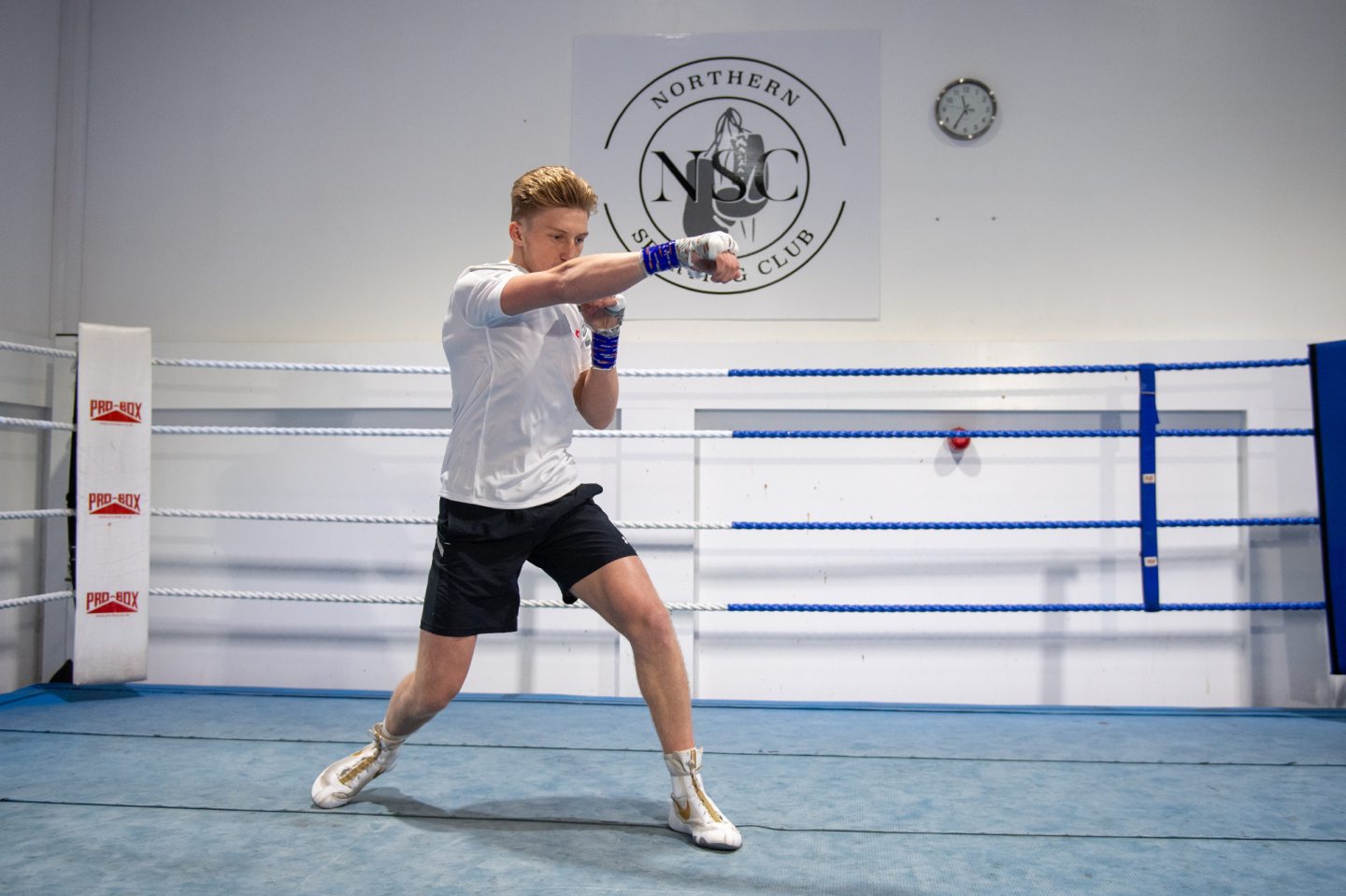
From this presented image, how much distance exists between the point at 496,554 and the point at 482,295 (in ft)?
1.48

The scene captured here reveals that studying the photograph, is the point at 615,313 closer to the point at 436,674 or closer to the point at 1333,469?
the point at 436,674

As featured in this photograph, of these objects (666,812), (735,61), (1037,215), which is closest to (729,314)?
(735,61)

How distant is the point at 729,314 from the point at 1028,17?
52.7 inches

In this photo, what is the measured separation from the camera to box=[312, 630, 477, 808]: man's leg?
1.71 m

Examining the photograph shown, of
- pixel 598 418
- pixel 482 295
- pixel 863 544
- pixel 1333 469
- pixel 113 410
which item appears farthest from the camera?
pixel 863 544

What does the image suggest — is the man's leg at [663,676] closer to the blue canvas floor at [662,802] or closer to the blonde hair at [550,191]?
the blue canvas floor at [662,802]

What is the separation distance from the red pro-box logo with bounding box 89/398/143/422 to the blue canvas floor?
0.82 m

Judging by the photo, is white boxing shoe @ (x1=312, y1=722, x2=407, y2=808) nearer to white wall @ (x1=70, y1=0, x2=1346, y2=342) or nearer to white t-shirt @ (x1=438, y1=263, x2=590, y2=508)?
white t-shirt @ (x1=438, y1=263, x2=590, y2=508)

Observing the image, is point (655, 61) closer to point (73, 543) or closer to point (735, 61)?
point (735, 61)

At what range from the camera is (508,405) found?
5.56 feet

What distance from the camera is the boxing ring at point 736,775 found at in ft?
5.03

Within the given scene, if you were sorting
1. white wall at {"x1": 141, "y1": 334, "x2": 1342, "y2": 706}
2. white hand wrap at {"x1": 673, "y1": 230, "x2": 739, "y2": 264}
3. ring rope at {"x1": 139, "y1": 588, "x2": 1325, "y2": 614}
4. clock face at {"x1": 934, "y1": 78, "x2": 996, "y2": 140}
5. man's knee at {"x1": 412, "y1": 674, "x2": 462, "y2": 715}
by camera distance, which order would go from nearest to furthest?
white hand wrap at {"x1": 673, "y1": 230, "x2": 739, "y2": 264} → man's knee at {"x1": 412, "y1": 674, "x2": 462, "y2": 715} → ring rope at {"x1": 139, "y1": 588, "x2": 1325, "y2": 614} → white wall at {"x1": 141, "y1": 334, "x2": 1342, "y2": 706} → clock face at {"x1": 934, "y1": 78, "x2": 996, "y2": 140}

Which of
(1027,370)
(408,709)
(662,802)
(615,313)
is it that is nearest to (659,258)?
(615,313)

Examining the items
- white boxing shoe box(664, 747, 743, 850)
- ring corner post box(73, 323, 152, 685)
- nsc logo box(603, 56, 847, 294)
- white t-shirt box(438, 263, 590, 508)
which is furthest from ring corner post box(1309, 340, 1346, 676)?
ring corner post box(73, 323, 152, 685)
